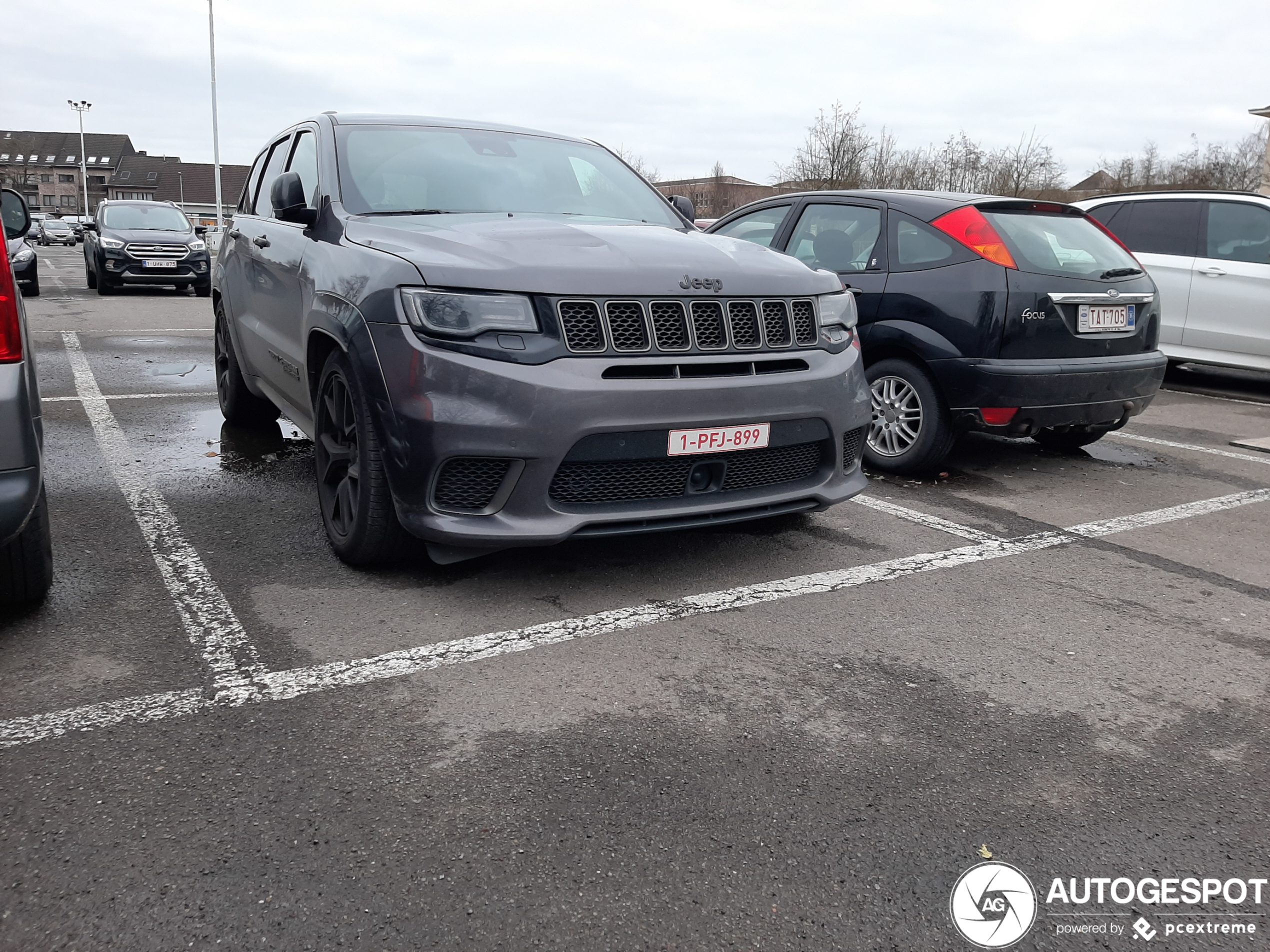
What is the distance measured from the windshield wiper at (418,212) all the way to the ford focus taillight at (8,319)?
150cm

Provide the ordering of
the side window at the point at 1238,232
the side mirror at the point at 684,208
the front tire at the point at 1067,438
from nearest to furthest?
the side mirror at the point at 684,208 → the front tire at the point at 1067,438 → the side window at the point at 1238,232

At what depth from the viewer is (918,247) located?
5.65m

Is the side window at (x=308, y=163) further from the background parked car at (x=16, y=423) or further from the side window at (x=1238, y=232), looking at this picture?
the side window at (x=1238, y=232)

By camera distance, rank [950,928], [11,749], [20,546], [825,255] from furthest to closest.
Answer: [825,255] < [20,546] < [11,749] < [950,928]

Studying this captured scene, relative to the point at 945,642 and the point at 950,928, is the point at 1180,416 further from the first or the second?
the point at 950,928

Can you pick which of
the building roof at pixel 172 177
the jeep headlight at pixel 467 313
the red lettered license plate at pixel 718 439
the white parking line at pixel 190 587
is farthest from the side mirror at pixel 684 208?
the building roof at pixel 172 177

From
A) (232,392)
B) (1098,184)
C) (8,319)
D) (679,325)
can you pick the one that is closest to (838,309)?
(679,325)

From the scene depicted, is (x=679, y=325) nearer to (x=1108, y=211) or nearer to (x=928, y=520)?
(x=928, y=520)

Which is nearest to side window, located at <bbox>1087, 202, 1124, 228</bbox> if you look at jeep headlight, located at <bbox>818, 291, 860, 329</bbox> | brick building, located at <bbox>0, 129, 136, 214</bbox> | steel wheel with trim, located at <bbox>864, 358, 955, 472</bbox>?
steel wheel with trim, located at <bbox>864, 358, 955, 472</bbox>

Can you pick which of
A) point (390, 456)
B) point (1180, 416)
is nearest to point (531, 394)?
point (390, 456)

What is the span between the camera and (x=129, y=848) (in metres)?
2.19

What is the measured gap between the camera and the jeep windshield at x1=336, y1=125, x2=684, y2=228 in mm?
4336

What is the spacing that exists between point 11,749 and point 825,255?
16.1 feet

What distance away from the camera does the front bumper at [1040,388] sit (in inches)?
208
